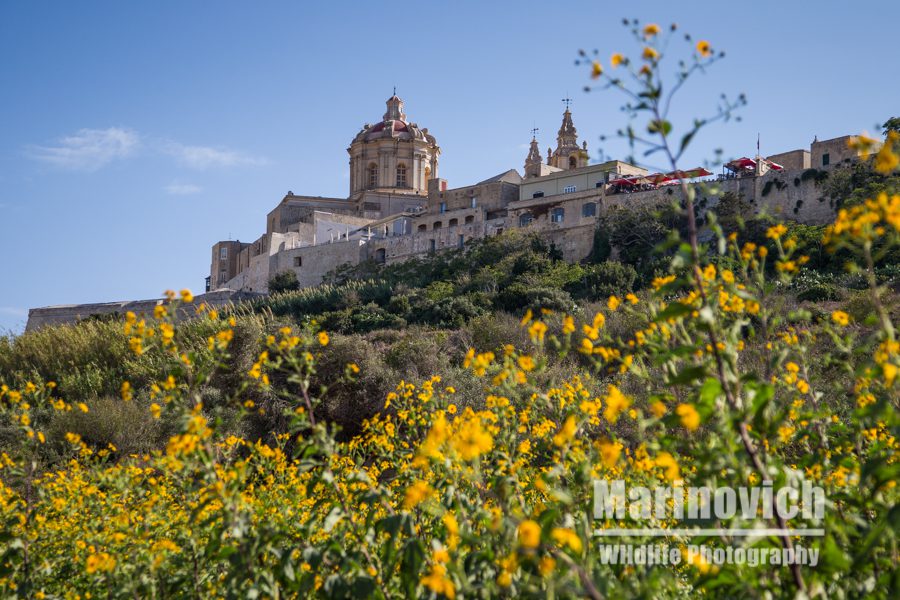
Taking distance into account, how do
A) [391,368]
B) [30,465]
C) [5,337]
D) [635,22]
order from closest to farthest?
[635,22]
[30,465]
[391,368]
[5,337]

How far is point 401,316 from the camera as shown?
29.0 m

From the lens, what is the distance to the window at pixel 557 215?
118 feet

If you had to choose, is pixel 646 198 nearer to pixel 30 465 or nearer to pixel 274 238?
pixel 274 238

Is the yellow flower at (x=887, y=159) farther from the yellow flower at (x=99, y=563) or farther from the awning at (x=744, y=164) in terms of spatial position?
the awning at (x=744, y=164)

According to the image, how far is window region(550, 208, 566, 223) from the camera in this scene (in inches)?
1417

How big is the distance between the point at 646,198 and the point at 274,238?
20.7m

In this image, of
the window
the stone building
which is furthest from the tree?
the window

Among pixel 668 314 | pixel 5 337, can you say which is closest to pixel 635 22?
pixel 668 314

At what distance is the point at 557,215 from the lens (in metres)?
36.2

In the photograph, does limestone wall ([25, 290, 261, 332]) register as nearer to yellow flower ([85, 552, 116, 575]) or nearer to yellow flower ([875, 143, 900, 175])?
yellow flower ([85, 552, 116, 575])

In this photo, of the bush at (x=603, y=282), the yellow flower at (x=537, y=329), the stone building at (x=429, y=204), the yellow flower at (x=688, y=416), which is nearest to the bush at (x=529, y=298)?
the bush at (x=603, y=282)

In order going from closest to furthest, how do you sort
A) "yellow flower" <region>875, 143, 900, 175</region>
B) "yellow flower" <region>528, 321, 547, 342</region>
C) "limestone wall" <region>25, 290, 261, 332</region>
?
"yellow flower" <region>875, 143, 900, 175</region>, "yellow flower" <region>528, 321, 547, 342</region>, "limestone wall" <region>25, 290, 261, 332</region>

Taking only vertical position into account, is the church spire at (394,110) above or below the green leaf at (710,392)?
above

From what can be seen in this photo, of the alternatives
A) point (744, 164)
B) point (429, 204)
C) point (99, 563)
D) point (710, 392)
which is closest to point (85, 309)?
point (429, 204)
